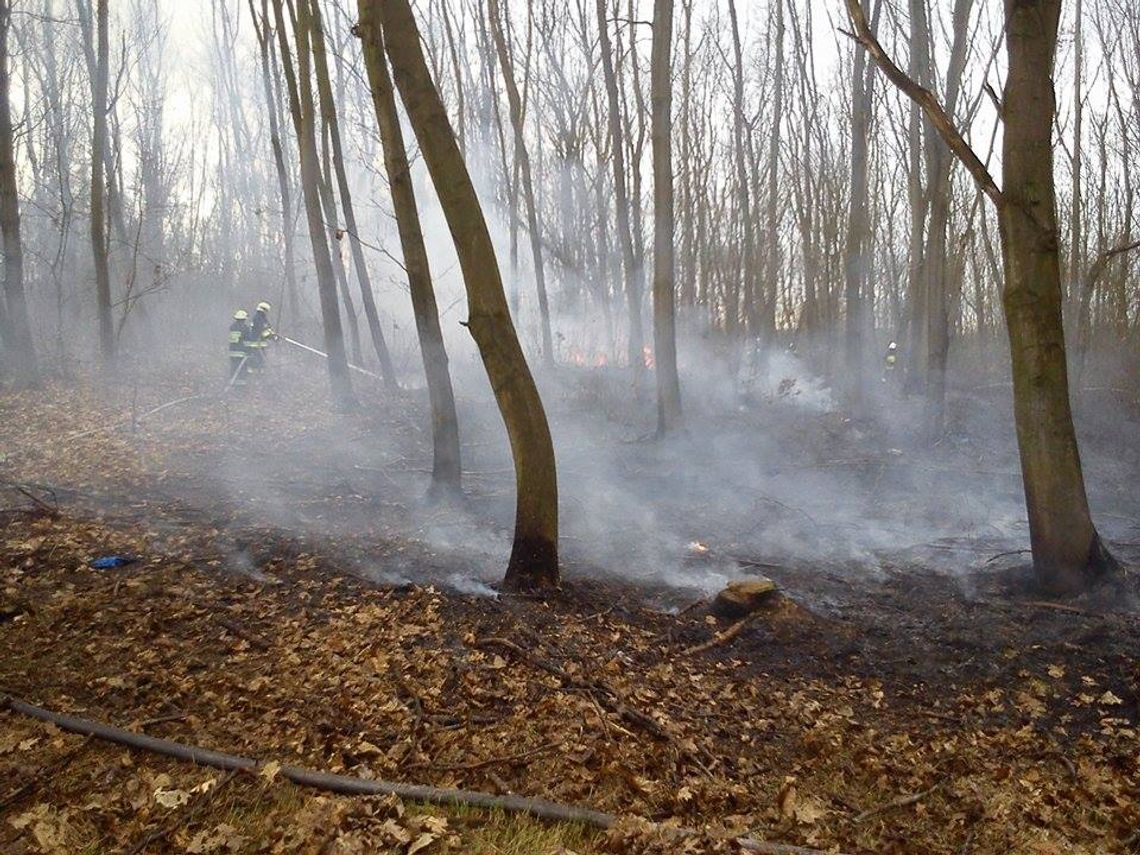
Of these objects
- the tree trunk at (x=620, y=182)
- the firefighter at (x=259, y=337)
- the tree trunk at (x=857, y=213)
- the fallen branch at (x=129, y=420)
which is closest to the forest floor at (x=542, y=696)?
the fallen branch at (x=129, y=420)

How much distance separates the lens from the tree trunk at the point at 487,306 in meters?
5.80

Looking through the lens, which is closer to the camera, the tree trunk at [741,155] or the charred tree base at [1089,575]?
the charred tree base at [1089,575]

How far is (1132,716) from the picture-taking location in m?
4.29

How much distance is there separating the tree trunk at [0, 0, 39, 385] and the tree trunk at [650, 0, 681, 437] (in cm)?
1277

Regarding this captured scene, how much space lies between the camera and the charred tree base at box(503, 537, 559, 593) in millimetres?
5973

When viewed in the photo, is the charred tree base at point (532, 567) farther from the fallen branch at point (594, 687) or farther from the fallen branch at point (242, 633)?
the fallen branch at point (242, 633)

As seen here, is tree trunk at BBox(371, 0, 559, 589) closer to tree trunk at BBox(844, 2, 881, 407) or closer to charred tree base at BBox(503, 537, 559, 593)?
charred tree base at BBox(503, 537, 559, 593)

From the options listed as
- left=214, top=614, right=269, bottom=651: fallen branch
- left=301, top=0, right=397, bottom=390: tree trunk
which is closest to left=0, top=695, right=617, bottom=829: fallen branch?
left=214, top=614, right=269, bottom=651: fallen branch

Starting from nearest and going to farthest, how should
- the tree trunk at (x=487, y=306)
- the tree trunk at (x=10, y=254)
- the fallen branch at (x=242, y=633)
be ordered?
the fallen branch at (x=242, y=633) → the tree trunk at (x=487, y=306) → the tree trunk at (x=10, y=254)

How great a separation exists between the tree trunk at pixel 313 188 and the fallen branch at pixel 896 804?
526 inches

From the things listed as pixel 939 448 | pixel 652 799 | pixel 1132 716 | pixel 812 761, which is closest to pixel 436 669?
pixel 652 799

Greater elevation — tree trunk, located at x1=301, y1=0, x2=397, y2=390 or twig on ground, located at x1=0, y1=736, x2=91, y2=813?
tree trunk, located at x1=301, y1=0, x2=397, y2=390

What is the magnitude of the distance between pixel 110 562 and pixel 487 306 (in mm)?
3866

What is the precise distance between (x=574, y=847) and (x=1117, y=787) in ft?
9.42
